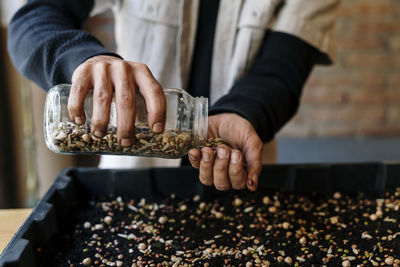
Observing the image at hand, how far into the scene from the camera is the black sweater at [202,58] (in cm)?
79

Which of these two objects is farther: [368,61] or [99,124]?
[368,61]

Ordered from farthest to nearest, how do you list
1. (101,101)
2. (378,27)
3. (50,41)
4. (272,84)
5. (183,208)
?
(378,27) < (272,84) < (183,208) < (50,41) < (101,101)

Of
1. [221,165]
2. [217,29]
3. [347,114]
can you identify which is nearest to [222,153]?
[221,165]

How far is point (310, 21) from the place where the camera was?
3.64ft

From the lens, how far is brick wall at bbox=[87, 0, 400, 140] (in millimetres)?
2527

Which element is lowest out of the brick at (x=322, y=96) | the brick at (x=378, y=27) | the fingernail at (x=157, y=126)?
the brick at (x=322, y=96)

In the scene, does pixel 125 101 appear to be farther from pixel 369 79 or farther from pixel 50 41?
pixel 369 79

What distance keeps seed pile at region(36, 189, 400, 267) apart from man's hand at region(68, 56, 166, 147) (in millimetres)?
→ 264

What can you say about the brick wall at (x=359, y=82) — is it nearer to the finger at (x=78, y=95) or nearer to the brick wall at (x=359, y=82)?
the brick wall at (x=359, y=82)

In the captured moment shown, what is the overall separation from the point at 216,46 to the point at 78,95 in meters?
0.60

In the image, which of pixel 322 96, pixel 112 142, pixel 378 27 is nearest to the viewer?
pixel 112 142

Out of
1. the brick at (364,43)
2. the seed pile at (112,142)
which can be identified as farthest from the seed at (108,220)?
the brick at (364,43)

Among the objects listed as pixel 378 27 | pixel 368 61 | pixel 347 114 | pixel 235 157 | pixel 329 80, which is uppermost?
pixel 378 27

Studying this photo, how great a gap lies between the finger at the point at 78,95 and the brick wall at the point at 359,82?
2198 mm
